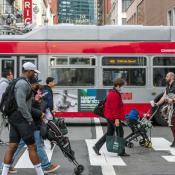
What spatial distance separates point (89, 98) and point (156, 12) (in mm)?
33328

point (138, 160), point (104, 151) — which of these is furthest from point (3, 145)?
point (138, 160)

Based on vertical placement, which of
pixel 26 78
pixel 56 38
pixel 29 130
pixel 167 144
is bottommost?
pixel 167 144

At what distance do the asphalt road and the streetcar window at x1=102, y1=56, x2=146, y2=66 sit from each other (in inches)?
177

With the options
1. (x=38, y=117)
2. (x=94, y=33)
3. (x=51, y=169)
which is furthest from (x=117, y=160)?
(x=94, y=33)

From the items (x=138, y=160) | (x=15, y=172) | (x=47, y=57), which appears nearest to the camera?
(x=15, y=172)

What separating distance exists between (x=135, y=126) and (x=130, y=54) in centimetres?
630

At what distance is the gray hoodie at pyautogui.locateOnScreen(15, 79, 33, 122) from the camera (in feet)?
27.6

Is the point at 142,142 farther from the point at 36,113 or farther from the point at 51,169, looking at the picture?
the point at 36,113

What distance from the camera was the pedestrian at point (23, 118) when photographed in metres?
8.43

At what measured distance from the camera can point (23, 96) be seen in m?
8.42

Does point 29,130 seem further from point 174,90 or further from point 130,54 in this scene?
point 130,54

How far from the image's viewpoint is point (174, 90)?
13820 mm

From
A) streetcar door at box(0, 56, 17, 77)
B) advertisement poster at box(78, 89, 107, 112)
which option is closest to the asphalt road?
advertisement poster at box(78, 89, 107, 112)

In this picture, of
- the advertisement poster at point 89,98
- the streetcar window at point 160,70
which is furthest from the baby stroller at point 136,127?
the streetcar window at point 160,70
